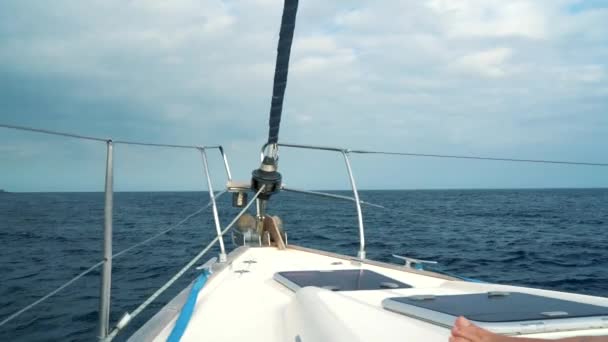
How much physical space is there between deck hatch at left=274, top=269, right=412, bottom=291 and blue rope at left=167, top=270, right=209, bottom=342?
0.54 meters

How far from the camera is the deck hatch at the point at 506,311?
6.05ft

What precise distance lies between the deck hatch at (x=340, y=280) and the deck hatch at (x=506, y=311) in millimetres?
575

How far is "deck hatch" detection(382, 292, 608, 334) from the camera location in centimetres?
184

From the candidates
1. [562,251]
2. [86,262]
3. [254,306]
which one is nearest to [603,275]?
[562,251]

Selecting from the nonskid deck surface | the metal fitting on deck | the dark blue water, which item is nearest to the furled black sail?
the metal fitting on deck

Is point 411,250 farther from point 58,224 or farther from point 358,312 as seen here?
point 58,224

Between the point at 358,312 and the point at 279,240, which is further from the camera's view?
the point at 279,240

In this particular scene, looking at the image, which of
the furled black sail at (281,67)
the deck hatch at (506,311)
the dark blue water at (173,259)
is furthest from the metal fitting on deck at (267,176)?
the deck hatch at (506,311)

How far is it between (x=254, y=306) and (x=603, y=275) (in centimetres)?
880

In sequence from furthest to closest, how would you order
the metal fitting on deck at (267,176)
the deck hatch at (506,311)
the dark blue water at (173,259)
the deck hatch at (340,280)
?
the dark blue water at (173,259)
the metal fitting on deck at (267,176)
the deck hatch at (340,280)
the deck hatch at (506,311)

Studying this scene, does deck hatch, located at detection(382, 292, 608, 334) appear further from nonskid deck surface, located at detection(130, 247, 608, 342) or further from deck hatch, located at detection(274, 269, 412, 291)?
deck hatch, located at detection(274, 269, 412, 291)

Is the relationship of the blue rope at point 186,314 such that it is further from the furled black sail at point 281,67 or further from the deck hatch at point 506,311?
the furled black sail at point 281,67

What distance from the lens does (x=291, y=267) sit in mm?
3766

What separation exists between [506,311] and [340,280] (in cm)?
120
